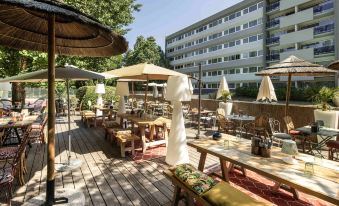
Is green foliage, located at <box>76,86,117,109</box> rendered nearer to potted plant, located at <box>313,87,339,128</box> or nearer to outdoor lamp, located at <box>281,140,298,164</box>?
potted plant, located at <box>313,87,339,128</box>

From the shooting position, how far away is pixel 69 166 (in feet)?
18.9

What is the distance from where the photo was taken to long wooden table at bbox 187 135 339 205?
100.0 inches

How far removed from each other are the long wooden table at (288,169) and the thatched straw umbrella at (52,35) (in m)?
2.45

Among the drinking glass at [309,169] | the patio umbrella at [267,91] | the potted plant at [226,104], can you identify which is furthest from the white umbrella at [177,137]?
the potted plant at [226,104]

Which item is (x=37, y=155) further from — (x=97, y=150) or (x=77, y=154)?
(x=97, y=150)

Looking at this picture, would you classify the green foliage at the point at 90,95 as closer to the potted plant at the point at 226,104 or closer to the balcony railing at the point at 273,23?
the potted plant at the point at 226,104

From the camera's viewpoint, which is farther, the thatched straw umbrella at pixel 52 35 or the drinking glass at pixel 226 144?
the drinking glass at pixel 226 144

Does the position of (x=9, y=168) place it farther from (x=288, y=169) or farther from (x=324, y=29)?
(x=324, y=29)

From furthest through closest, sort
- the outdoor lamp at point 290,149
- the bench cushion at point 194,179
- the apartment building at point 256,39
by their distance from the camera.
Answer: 1. the apartment building at point 256,39
2. the outdoor lamp at point 290,149
3. the bench cushion at point 194,179

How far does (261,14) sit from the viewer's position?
115 ft

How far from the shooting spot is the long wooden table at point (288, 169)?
254cm

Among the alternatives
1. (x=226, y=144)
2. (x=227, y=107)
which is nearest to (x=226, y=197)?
(x=226, y=144)

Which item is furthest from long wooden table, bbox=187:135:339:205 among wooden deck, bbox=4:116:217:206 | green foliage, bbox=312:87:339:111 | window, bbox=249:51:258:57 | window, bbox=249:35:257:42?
window, bbox=249:35:257:42

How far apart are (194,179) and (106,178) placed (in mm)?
2745
